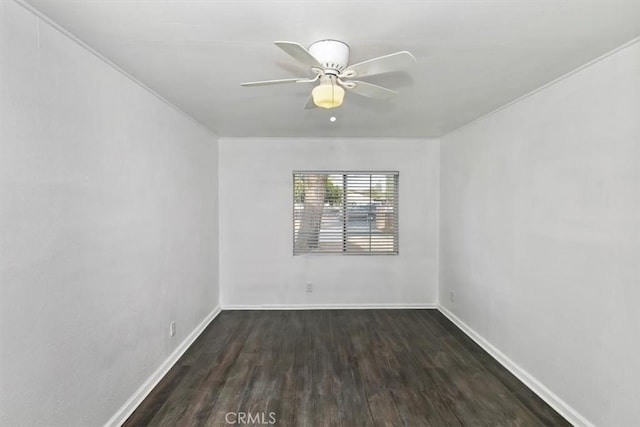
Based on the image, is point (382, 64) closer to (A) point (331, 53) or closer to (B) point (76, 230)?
(A) point (331, 53)

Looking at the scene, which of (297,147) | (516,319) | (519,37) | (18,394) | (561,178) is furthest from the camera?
(297,147)

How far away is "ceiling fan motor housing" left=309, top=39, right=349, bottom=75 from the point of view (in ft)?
5.53

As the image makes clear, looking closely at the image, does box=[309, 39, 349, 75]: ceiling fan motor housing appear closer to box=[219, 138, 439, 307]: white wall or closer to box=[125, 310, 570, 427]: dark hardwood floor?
box=[125, 310, 570, 427]: dark hardwood floor

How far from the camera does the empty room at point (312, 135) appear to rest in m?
1.48

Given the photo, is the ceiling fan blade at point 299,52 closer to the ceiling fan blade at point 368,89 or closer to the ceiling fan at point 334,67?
the ceiling fan at point 334,67

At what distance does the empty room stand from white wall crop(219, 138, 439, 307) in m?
0.30

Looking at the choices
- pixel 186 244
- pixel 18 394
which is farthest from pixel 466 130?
pixel 18 394

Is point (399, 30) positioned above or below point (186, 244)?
above

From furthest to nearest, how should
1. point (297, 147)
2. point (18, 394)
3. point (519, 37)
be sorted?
point (297, 147)
point (519, 37)
point (18, 394)

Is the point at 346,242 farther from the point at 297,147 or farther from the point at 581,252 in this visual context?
the point at 581,252

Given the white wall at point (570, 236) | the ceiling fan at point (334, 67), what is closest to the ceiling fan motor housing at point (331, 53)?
the ceiling fan at point (334, 67)

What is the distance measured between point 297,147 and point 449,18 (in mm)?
2973

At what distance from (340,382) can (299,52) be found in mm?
2419

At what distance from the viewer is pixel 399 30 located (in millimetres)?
1599
